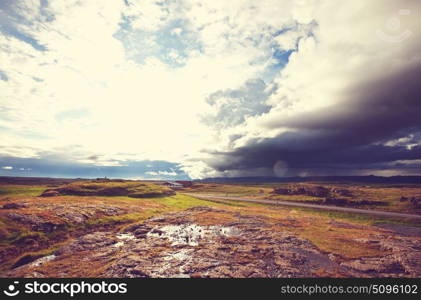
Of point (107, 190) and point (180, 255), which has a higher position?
point (107, 190)

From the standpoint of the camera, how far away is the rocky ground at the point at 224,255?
21438 mm

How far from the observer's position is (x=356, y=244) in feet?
103

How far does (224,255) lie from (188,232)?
1291 centimetres

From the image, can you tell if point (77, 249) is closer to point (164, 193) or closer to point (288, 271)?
point (288, 271)

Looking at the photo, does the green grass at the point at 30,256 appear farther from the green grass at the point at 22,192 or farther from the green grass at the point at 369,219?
the green grass at the point at 369,219

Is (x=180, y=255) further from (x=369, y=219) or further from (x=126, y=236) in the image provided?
(x=369, y=219)

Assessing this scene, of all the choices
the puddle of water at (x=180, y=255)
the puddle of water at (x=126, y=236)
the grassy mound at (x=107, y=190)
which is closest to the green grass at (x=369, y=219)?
the puddle of water at (x=180, y=255)

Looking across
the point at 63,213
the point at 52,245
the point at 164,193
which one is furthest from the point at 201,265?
the point at 164,193

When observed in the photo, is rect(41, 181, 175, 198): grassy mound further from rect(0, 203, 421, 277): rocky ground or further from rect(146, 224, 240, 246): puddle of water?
rect(146, 224, 240, 246): puddle of water

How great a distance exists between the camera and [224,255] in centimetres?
2608

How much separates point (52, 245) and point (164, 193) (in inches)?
2983

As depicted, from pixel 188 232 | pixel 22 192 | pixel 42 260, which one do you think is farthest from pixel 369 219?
pixel 22 192

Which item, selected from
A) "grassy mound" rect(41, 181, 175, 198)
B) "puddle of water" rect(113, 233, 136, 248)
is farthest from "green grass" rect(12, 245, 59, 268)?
"grassy mound" rect(41, 181, 175, 198)

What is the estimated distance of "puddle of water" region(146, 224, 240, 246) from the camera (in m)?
32.8
